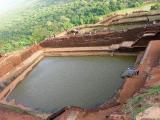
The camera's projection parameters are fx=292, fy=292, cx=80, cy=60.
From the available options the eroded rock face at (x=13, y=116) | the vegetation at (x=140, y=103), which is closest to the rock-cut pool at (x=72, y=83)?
the eroded rock face at (x=13, y=116)

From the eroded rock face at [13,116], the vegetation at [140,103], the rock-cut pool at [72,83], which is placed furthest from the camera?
the rock-cut pool at [72,83]

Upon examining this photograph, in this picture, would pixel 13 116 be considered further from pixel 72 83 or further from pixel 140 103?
pixel 140 103

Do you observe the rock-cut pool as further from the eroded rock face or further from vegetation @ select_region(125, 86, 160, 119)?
vegetation @ select_region(125, 86, 160, 119)

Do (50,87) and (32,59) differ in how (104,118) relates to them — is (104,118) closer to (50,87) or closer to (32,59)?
(50,87)

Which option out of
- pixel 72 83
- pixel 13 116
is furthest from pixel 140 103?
pixel 72 83

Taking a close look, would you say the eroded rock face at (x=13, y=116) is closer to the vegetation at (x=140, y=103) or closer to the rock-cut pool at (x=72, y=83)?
the rock-cut pool at (x=72, y=83)

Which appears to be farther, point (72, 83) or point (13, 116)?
point (72, 83)

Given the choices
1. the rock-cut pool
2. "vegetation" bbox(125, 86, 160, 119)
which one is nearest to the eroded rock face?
the rock-cut pool
